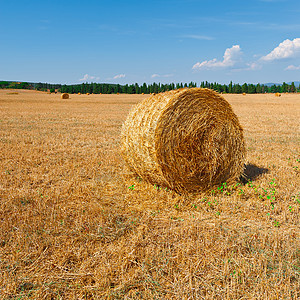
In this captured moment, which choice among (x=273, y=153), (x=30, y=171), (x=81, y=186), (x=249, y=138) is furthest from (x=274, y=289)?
(x=249, y=138)

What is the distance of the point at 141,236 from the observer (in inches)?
177

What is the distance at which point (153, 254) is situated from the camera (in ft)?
13.3

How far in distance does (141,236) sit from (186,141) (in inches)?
96.1

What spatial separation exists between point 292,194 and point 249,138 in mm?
6921

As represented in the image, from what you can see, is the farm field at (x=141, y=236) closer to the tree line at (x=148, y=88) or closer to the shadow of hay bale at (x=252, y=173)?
the shadow of hay bale at (x=252, y=173)

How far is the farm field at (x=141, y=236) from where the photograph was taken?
343cm

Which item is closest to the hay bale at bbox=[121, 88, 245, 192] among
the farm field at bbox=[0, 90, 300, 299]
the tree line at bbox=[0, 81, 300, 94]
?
the farm field at bbox=[0, 90, 300, 299]

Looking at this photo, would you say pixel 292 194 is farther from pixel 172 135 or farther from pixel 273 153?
pixel 273 153

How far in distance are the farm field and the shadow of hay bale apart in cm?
3

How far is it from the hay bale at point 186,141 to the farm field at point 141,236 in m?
0.37

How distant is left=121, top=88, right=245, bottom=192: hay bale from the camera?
6049 millimetres

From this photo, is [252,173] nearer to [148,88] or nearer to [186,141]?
[186,141]

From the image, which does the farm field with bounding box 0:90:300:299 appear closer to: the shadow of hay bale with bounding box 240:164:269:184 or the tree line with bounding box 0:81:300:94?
the shadow of hay bale with bounding box 240:164:269:184

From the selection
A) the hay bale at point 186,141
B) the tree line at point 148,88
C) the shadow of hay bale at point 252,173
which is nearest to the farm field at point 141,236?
the shadow of hay bale at point 252,173
